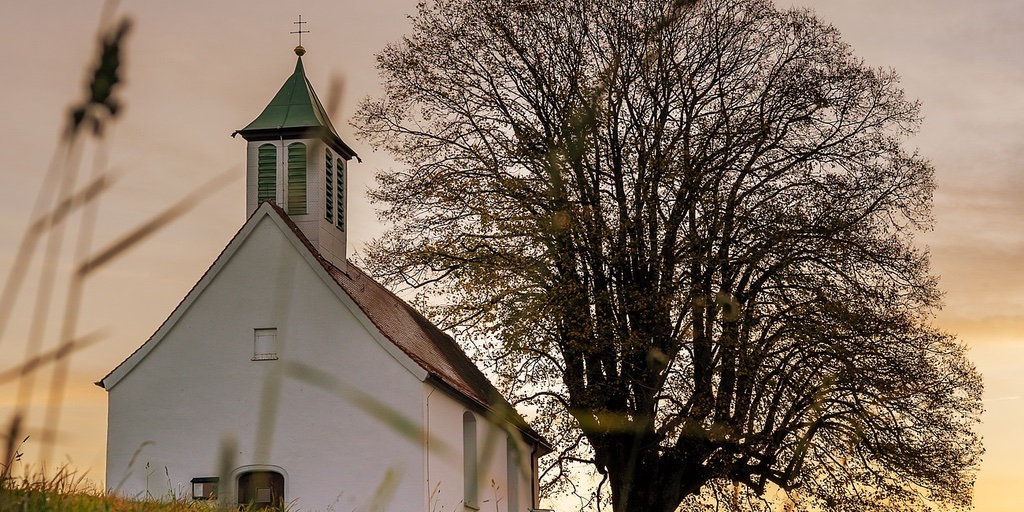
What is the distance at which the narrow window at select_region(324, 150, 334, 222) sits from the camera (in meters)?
24.5

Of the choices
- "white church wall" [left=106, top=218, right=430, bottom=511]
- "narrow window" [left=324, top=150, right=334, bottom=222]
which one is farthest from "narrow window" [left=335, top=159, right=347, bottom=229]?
"white church wall" [left=106, top=218, right=430, bottom=511]

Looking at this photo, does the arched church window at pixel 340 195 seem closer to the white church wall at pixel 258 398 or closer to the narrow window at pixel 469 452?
the white church wall at pixel 258 398

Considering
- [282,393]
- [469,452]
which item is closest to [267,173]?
[282,393]

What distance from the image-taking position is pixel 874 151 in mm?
24750

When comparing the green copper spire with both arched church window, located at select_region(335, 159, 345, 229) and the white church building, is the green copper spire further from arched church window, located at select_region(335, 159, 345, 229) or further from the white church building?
the white church building

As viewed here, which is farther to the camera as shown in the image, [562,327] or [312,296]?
[562,327]

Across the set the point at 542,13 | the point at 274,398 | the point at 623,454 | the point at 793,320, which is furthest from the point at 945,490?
the point at 274,398

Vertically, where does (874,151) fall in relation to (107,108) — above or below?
above

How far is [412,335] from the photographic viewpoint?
24391 millimetres

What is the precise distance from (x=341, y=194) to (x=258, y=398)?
651cm

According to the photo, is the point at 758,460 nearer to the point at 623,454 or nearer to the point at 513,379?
the point at 623,454

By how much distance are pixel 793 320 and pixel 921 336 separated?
2.68 m

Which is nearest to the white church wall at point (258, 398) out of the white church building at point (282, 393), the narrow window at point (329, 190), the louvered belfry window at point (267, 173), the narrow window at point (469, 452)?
the white church building at point (282, 393)

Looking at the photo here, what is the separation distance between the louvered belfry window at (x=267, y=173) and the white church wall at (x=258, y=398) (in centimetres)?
204
